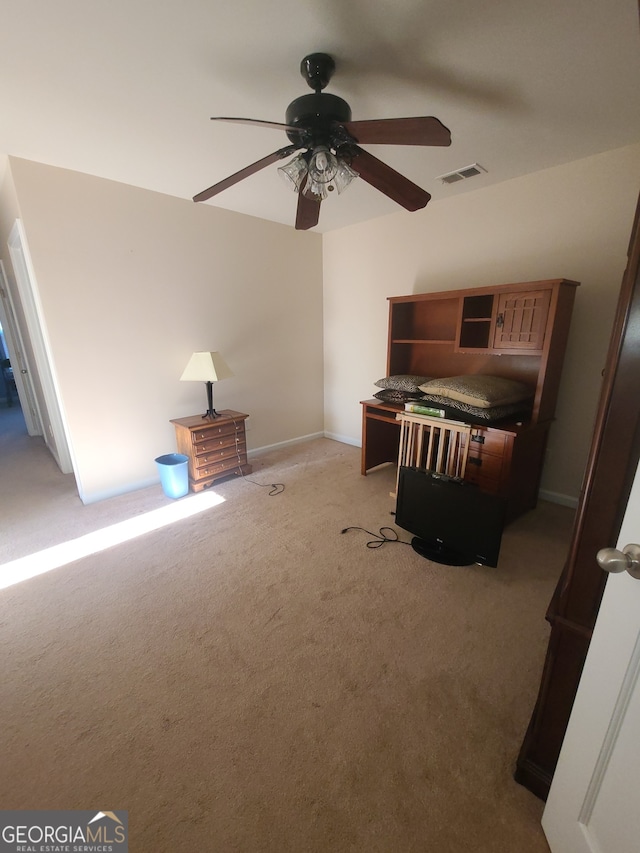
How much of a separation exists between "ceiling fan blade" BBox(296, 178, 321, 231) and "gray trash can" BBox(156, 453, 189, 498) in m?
2.11

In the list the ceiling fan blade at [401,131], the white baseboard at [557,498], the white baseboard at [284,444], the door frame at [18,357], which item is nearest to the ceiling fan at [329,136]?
the ceiling fan blade at [401,131]

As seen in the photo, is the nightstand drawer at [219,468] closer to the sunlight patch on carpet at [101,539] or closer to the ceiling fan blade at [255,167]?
the sunlight patch on carpet at [101,539]

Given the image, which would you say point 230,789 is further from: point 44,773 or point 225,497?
point 225,497

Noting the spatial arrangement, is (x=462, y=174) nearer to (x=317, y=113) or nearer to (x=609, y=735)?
(x=317, y=113)

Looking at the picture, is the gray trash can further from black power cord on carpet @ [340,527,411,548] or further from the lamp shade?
black power cord on carpet @ [340,527,411,548]

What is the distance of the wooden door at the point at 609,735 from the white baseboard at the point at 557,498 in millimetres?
2391

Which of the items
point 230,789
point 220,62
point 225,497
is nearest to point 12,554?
point 225,497

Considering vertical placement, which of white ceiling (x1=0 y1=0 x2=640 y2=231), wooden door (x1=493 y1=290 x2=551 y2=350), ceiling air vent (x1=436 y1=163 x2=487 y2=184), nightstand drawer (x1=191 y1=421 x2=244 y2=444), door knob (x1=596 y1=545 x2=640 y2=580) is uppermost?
white ceiling (x1=0 y1=0 x2=640 y2=231)

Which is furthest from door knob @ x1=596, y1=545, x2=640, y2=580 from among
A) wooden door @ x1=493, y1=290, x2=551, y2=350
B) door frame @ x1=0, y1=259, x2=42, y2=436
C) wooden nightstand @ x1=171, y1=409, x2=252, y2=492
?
door frame @ x1=0, y1=259, x2=42, y2=436

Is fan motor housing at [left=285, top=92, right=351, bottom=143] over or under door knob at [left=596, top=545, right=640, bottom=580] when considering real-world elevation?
over

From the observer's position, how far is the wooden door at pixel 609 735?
0.68 m

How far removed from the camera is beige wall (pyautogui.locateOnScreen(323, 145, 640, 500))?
2.35 metres

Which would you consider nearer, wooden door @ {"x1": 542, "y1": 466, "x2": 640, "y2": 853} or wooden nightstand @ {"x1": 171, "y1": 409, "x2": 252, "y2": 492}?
wooden door @ {"x1": 542, "y1": 466, "x2": 640, "y2": 853}

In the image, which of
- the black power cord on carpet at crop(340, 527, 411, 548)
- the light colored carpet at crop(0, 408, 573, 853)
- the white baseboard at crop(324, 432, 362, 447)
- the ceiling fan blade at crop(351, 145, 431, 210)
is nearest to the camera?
the light colored carpet at crop(0, 408, 573, 853)
